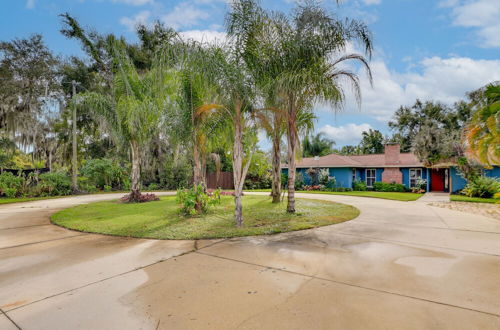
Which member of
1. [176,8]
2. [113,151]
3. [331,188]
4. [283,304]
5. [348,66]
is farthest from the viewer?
[113,151]

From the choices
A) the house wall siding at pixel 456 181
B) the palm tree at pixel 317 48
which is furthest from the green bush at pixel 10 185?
the house wall siding at pixel 456 181

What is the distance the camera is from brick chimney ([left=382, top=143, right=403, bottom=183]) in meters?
20.8

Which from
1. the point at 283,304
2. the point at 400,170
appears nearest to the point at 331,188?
the point at 400,170

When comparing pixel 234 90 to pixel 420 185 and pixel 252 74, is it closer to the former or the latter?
pixel 252 74

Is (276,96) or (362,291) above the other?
(276,96)

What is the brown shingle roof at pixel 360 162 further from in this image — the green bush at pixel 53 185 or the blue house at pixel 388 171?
the green bush at pixel 53 185

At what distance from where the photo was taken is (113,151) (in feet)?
73.9

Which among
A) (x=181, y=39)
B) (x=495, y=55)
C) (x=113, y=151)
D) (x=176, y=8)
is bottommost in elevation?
(x=113, y=151)

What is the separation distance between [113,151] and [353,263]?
2276cm

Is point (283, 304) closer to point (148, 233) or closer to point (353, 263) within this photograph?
point (353, 263)

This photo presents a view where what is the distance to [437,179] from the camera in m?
20.2

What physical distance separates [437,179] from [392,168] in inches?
125

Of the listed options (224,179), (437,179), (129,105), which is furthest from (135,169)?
(437,179)

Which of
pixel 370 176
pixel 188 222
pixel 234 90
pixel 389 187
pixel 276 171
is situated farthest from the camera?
pixel 370 176
